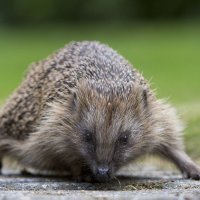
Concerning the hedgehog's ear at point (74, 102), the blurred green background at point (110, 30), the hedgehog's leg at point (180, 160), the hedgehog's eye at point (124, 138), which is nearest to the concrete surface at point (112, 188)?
the hedgehog's leg at point (180, 160)

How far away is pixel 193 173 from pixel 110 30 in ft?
92.1

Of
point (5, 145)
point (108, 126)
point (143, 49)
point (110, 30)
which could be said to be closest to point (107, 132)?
point (108, 126)

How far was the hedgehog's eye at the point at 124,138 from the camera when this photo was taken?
6840mm

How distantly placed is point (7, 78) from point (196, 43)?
10.7 m

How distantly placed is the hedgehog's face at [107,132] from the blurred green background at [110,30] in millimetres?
14774

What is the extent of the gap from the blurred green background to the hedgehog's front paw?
14.1 meters

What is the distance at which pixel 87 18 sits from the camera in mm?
38062

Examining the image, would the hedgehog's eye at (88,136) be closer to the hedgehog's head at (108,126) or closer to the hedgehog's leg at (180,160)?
the hedgehog's head at (108,126)

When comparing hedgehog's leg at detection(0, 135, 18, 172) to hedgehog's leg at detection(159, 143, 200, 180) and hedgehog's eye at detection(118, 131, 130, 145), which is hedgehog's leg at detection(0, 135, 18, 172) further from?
hedgehog's eye at detection(118, 131, 130, 145)

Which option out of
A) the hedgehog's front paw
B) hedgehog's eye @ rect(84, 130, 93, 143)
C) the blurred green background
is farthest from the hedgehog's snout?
the blurred green background

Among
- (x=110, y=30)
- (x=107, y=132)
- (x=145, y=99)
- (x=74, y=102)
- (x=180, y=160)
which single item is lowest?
(x=107, y=132)

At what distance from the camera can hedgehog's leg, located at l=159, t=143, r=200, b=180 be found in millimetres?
7703

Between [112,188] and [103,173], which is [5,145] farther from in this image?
[103,173]

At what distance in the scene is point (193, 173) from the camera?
25.2ft
